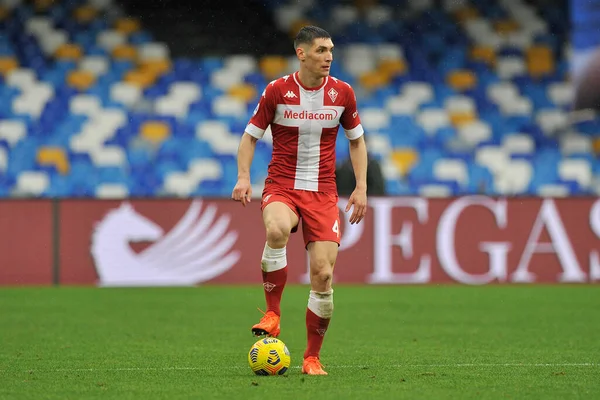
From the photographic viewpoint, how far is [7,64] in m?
20.1

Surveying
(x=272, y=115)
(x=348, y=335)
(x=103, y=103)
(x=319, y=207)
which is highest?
(x=103, y=103)

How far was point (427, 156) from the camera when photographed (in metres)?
19.8

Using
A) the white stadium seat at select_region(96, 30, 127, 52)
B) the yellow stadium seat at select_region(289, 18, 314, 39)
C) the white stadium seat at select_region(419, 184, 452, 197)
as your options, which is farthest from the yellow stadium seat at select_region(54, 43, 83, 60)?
the white stadium seat at select_region(419, 184, 452, 197)

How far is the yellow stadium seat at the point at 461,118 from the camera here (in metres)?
20.5

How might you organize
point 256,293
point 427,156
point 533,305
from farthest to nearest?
point 427,156
point 256,293
point 533,305

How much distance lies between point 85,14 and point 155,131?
114 inches

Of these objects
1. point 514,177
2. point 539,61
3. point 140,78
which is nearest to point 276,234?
point 514,177

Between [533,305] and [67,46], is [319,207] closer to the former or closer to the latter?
[533,305]

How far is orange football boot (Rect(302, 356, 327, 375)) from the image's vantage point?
263 inches

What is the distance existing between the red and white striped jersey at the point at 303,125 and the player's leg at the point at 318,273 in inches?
9.5

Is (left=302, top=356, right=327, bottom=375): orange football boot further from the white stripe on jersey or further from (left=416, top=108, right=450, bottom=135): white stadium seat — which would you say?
(left=416, top=108, right=450, bottom=135): white stadium seat

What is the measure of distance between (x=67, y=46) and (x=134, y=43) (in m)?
1.22

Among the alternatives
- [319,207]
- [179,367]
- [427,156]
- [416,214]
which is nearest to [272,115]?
[319,207]

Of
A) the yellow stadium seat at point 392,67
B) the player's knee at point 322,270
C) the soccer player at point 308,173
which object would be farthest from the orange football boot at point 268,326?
the yellow stadium seat at point 392,67
